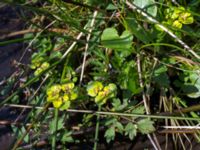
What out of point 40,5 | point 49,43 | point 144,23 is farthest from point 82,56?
point 40,5

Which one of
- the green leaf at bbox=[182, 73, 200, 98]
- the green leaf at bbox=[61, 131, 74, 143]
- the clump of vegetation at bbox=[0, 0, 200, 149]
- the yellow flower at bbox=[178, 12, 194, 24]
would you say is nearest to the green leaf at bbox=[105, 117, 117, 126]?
the clump of vegetation at bbox=[0, 0, 200, 149]

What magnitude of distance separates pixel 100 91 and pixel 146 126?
17 cm

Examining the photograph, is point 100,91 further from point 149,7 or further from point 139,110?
point 149,7

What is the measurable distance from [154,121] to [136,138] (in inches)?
3.2

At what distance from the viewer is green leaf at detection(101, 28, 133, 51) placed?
1341 millimetres

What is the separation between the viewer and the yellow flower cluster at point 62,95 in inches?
51.2

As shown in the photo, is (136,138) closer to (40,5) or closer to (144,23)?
(144,23)

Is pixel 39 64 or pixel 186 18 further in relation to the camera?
pixel 39 64

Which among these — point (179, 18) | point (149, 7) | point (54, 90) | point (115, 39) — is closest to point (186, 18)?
point (179, 18)

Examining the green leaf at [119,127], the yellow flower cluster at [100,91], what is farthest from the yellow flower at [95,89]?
the green leaf at [119,127]

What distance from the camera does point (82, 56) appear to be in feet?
5.04

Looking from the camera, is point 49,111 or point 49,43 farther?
point 49,43

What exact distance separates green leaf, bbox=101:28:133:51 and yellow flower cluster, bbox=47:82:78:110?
0.55ft

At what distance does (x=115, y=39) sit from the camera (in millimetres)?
1369
